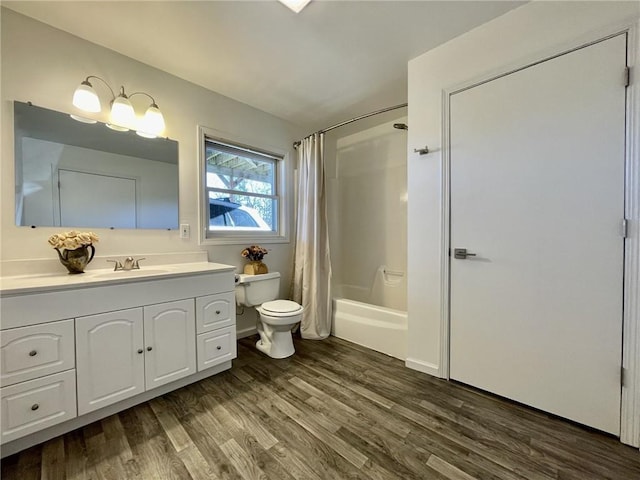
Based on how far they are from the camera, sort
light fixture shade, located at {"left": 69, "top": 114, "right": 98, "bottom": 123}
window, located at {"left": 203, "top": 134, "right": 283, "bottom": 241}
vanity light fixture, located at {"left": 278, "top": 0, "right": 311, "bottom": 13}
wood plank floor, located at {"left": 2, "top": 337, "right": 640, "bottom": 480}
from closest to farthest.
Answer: wood plank floor, located at {"left": 2, "top": 337, "right": 640, "bottom": 480}
vanity light fixture, located at {"left": 278, "top": 0, "right": 311, "bottom": 13}
light fixture shade, located at {"left": 69, "top": 114, "right": 98, "bottom": 123}
window, located at {"left": 203, "top": 134, "right": 283, "bottom": 241}

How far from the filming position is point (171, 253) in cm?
204

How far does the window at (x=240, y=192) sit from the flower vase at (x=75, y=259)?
2.74 feet

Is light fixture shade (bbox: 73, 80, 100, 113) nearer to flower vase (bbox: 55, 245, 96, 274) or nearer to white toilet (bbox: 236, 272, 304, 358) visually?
flower vase (bbox: 55, 245, 96, 274)

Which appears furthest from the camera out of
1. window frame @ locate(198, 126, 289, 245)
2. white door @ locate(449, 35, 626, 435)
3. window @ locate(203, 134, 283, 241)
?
window @ locate(203, 134, 283, 241)

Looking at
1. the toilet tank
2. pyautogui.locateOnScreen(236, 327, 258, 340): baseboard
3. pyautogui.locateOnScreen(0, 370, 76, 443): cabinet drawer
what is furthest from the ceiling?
pyautogui.locateOnScreen(236, 327, 258, 340): baseboard

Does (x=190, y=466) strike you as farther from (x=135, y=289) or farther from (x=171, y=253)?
(x=171, y=253)

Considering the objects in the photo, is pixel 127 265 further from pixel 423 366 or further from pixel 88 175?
pixel 423 366

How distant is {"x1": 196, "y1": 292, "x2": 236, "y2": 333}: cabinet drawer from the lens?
1749 millimetres

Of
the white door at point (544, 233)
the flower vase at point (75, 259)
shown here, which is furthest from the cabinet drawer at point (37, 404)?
the white door at point (544, 233)

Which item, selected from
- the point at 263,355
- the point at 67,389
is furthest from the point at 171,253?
the point at 263,355

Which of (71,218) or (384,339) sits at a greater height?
(71,218)

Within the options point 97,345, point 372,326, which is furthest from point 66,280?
point 372,326

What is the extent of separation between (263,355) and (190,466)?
1.06m

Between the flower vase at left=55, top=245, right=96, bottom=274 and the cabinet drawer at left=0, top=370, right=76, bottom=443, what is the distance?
599mm
